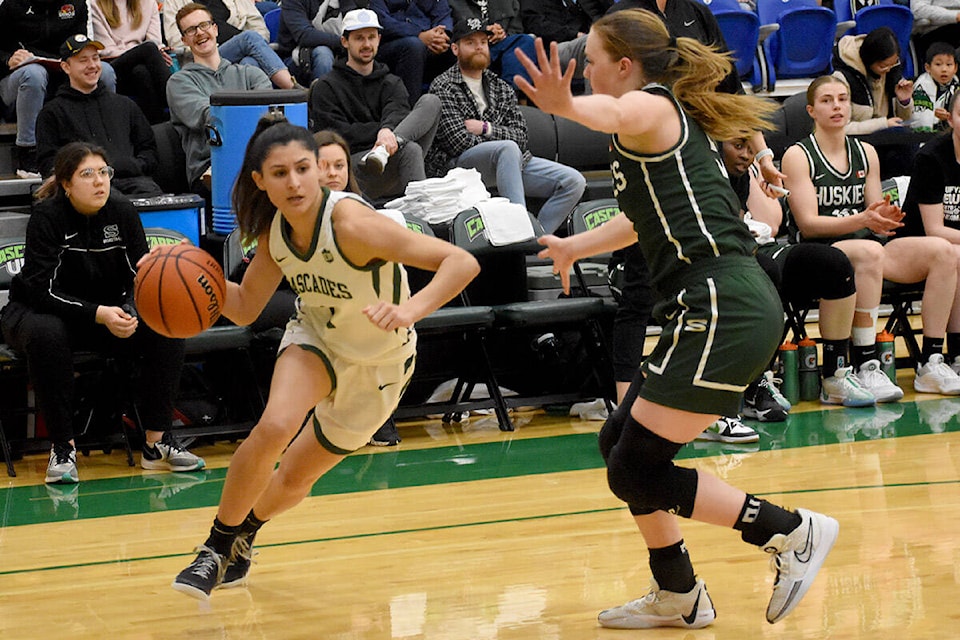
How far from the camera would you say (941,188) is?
7945 mm

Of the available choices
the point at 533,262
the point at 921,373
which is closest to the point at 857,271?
the point at 921,373

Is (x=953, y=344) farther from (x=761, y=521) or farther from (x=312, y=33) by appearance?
(x=312, y=33)

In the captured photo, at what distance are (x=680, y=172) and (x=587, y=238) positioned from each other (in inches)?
17.7

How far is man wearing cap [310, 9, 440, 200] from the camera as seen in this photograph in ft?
27.5

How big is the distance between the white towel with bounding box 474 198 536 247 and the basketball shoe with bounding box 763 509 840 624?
3.96 meters

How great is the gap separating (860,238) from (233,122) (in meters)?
3.96

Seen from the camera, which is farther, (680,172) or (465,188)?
(465,188)

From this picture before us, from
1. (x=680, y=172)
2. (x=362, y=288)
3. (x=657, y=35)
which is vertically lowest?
(x=362, y=288)

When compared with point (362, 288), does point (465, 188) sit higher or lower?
lower

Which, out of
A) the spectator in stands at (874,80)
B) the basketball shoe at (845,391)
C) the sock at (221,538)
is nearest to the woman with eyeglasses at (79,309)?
the sock at (221,538)

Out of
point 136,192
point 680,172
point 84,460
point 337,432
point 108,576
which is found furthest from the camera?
point 136,192

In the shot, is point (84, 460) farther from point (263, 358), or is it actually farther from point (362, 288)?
point (362, 288)

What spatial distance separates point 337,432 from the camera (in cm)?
429

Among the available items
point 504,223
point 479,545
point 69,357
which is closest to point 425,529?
point 479,545
